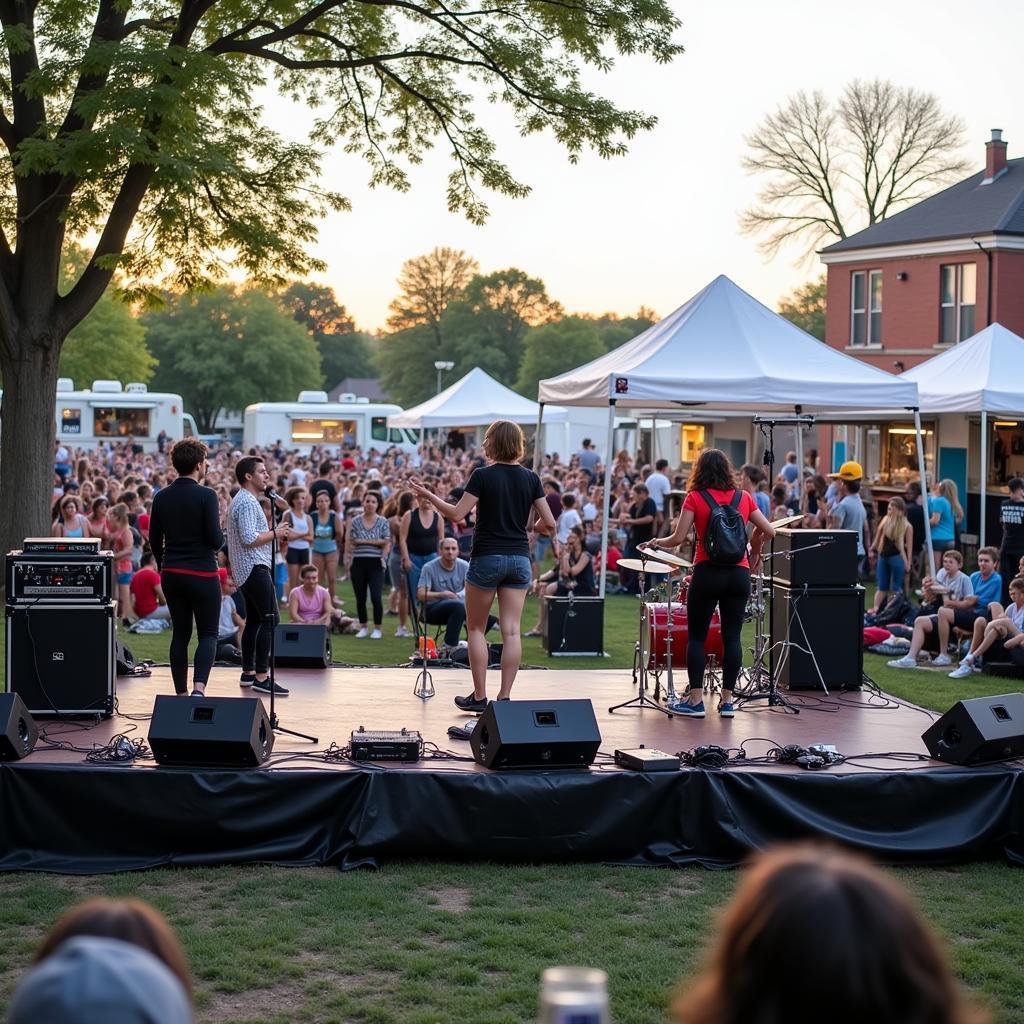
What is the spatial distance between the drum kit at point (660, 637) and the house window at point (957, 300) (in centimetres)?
2293

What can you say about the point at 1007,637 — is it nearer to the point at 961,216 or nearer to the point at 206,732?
the point at 206,732

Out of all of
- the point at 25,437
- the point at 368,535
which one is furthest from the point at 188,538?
the point at 25,437

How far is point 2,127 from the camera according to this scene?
51.1ft

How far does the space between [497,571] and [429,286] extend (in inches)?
3616

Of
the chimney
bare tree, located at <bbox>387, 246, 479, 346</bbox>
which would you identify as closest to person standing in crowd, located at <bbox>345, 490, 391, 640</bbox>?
the chimney

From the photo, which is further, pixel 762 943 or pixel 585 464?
pixel 585 464

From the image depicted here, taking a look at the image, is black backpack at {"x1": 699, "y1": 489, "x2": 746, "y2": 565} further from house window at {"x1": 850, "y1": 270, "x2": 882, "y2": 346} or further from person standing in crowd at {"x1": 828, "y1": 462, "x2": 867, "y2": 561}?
house window at {"x1": 850, "y1": 270, "x2": 882, "y2": 346}

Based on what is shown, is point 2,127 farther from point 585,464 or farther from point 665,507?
point 585,464

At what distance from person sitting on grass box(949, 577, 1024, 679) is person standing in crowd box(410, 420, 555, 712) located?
6137 millimetres

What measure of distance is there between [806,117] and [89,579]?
161ft

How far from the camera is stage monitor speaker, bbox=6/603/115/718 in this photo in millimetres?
8297

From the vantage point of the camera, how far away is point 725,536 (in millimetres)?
8352

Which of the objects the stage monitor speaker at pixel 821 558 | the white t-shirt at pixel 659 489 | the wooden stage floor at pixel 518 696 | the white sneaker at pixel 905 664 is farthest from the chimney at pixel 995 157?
the wooden stage floor at pixel 518 696

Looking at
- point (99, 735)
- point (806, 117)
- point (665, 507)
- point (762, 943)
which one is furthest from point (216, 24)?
point (806, 117)
